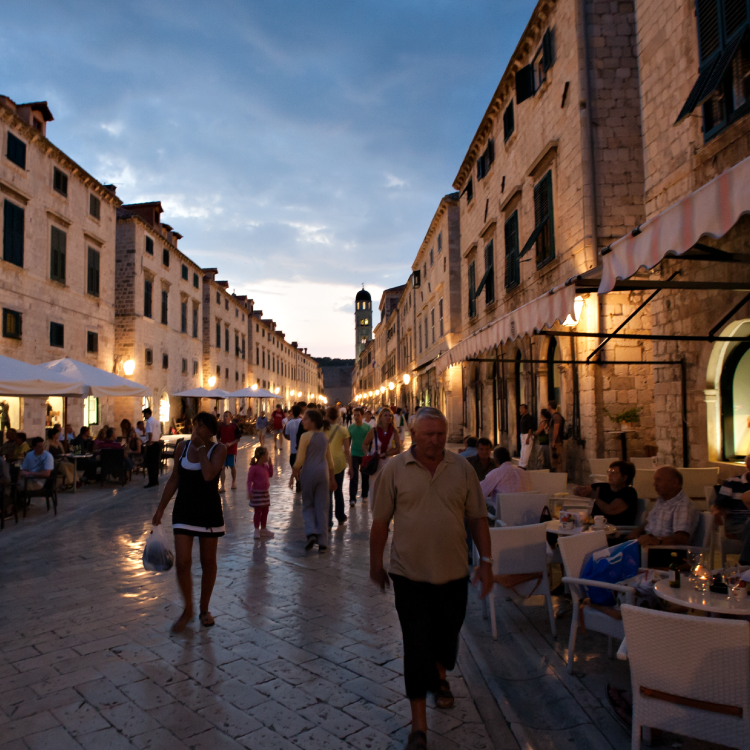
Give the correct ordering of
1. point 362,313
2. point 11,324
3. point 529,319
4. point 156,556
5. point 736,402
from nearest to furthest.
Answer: point 156,556
point 529,319
point 736,402
point 11,324
point 362,313

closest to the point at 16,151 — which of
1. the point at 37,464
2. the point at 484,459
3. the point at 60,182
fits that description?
the point at 60,182

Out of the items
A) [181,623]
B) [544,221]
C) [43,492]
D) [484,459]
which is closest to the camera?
[181,623]

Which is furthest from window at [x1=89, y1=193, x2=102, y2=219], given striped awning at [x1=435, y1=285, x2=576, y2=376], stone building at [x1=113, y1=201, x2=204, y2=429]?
striped awning at [x1=435, y1=285, x2=576, y2=376]

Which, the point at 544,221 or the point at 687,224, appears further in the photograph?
the point at 544,221

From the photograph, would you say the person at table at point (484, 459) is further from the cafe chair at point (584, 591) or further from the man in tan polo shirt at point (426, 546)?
the man in tan polo shirt at point (426, 546)

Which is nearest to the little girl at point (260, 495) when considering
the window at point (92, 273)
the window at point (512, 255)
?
the window at point (512, 255)

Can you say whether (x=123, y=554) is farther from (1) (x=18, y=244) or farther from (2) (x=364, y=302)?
(2) (x=364, y=302)

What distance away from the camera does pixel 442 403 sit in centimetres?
2753

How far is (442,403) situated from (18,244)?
17.7 m

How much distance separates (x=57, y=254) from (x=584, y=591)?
2034 cm

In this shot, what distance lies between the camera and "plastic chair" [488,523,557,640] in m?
4.61

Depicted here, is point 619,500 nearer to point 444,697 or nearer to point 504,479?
point 504,479

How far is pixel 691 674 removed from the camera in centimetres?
260

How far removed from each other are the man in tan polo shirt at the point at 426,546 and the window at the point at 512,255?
1334 centimetres
